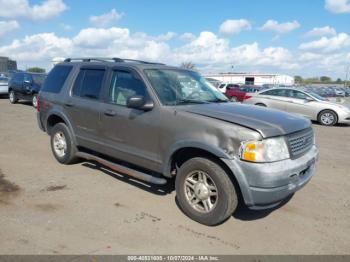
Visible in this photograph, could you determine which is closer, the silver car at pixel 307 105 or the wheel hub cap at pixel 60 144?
the wheel hub cap at pixel 60 144

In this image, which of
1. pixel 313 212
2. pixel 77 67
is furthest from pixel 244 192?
pixel 77 67

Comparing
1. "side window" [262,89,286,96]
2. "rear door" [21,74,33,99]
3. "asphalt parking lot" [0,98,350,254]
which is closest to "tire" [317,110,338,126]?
"side window" [262,89,286,96]

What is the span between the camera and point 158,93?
4.70 m

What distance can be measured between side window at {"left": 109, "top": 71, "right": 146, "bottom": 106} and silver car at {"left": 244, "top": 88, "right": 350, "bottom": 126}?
10.7 meters

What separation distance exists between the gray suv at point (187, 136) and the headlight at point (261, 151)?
1 cm

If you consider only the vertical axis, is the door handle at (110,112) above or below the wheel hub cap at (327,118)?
above

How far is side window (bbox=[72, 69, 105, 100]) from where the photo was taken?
557 cm

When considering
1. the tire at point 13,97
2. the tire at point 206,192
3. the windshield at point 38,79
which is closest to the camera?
the tire at point 206,192

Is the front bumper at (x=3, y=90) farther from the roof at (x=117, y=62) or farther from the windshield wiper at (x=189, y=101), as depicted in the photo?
the windshield wiper at (x=189, y=101)

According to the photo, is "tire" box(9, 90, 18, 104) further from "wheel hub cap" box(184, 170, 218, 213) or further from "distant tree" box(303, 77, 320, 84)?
"distant tree" box(303, 77, 320, 84)

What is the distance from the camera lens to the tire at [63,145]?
6164 mm

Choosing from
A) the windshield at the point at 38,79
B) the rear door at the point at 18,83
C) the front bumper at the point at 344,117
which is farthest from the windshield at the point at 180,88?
the rear door at the point at 18,83

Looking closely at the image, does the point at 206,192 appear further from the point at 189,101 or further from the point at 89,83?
the point at 89,83

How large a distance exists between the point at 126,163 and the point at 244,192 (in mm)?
2327
